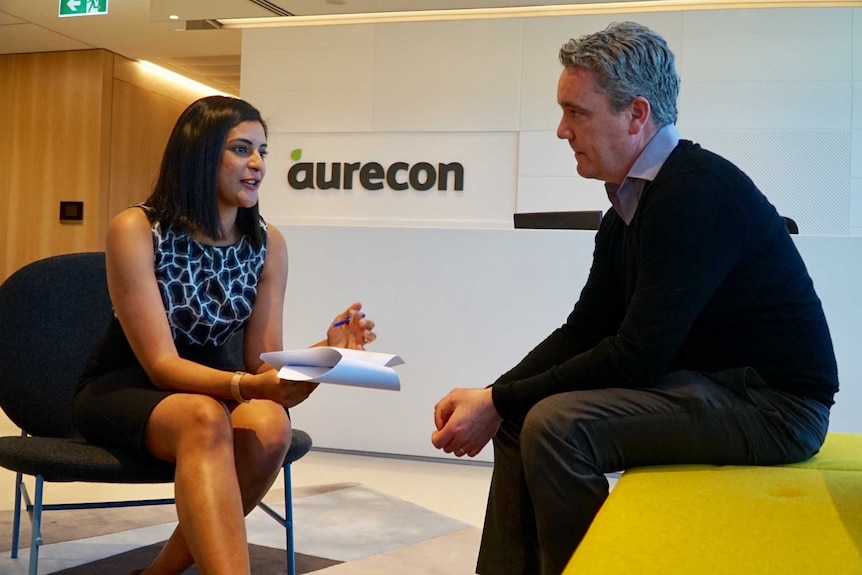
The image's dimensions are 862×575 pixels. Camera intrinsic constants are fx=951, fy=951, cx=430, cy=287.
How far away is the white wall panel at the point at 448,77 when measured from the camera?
22.6 feet

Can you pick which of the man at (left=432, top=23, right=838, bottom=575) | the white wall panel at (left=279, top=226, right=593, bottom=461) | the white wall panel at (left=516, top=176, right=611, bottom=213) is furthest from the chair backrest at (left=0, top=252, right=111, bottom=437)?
the white wall panel at (left=516, top=176, right=611, bottom=213)

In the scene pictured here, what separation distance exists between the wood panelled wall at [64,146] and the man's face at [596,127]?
7.47 metres

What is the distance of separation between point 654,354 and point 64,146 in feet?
26.6

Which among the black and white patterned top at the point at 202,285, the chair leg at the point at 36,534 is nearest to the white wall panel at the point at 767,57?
the black and white patterned top at the point at 202,285

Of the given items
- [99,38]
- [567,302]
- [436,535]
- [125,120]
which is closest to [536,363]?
[436,535]

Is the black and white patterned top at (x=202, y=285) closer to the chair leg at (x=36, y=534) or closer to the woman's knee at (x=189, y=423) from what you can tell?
the woman's knee at (x=189, y=423)

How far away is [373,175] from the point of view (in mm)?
7203

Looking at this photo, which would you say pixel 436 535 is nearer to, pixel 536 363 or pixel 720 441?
pixel 536 363

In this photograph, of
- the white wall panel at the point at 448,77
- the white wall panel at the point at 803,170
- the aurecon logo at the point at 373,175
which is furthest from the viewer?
the aurecon logo at the point at 373,175

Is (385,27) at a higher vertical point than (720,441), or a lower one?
higher

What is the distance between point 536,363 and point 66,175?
303 inches

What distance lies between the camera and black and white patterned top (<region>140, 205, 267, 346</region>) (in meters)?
2.03

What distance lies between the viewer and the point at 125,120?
28.8ft

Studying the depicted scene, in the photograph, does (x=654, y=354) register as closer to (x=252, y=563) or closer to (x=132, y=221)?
(x=132, y=221)
